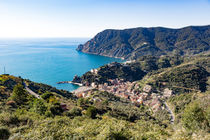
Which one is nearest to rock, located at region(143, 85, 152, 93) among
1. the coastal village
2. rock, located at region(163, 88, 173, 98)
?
the coastal village

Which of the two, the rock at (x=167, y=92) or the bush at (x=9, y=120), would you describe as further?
the rock at (x=167, y=92)

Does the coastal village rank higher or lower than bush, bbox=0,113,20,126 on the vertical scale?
lower

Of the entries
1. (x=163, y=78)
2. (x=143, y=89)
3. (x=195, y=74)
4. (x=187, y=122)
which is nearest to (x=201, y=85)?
(x=195, y=74)

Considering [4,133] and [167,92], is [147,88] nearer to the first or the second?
[167,92]

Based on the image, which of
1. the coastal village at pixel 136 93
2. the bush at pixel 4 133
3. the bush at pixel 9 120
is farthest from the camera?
the coastal village at pixel 136 93

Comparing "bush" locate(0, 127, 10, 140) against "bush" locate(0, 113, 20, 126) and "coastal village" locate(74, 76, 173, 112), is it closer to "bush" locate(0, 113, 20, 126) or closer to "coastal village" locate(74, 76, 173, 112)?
"bush" locate(0, 113, 20, 126)

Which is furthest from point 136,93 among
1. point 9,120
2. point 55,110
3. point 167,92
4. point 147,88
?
point 9,120

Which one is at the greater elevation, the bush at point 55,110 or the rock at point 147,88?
the bush at point 55,110

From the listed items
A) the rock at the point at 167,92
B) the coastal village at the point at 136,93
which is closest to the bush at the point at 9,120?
the coastal village at the point at 136,93

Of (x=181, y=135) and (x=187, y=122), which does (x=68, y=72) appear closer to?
(x=187, y=122)

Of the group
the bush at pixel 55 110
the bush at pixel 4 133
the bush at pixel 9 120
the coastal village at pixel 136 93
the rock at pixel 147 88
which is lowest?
the coastal village at pixel 136 93

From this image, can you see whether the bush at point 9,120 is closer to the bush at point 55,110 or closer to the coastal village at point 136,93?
the bush at point 55,110
